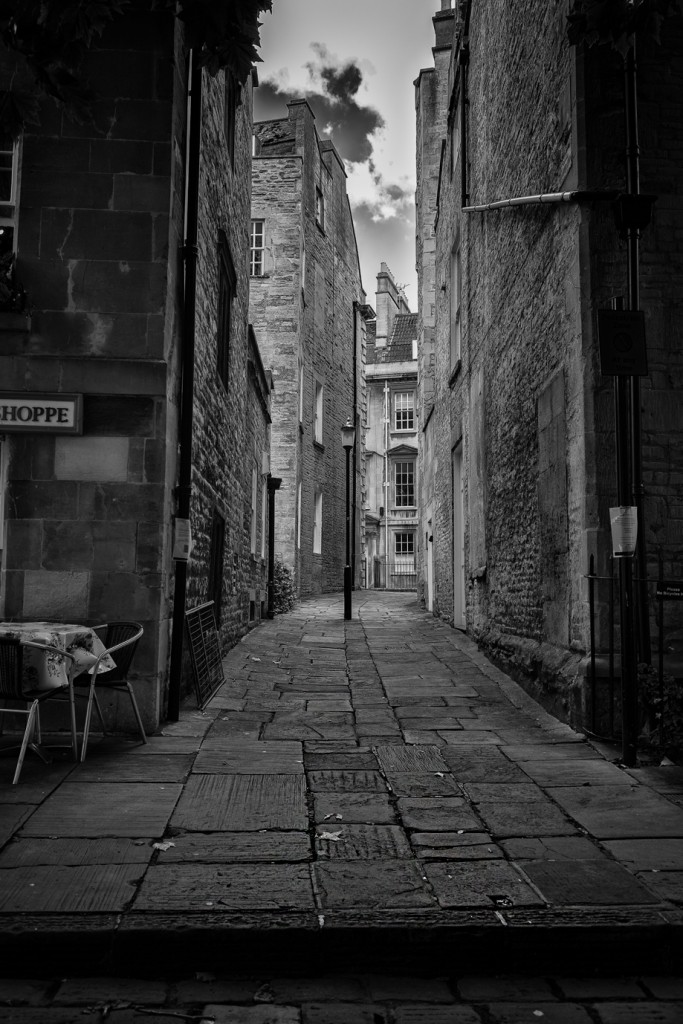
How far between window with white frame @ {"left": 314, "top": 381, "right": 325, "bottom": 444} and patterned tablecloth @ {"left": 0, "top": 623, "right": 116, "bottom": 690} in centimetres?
1918

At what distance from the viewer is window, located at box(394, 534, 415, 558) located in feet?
123

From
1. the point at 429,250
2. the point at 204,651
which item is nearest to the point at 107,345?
the point at 204,651

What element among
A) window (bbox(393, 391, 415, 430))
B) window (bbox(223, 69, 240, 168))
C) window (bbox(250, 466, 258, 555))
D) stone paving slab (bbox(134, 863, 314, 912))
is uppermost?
window (bbox(393, 391, 415, 430))

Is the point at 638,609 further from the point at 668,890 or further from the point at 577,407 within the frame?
the point at 668,890

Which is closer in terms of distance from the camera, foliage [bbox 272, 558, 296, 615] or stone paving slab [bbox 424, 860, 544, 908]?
stone paving slab [bbox 424, 860, 544, 908]

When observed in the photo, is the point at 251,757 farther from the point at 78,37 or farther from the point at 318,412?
the point at 318,412

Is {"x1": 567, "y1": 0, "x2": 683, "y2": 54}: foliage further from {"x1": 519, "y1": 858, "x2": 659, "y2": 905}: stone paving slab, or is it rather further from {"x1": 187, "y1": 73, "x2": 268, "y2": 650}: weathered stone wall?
{"x1": 187, "y1": 73, "x2": 268, "y2": 650}: weathered stone wall

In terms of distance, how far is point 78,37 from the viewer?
164 inches

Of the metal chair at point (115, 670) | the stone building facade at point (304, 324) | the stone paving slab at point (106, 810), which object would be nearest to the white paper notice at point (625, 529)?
the stone paving slab at point (106, 810)

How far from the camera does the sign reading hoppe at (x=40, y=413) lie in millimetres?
6305

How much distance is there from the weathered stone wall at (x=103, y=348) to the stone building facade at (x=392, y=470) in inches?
1188

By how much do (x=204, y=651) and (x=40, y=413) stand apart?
2561 mm

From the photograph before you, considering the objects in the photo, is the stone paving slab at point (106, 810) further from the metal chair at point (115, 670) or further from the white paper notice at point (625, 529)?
the white paper notice at point (625, 529)

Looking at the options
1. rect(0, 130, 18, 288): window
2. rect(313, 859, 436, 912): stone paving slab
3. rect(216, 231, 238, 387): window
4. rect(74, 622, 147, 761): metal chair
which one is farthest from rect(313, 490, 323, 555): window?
rect(313, 859, 436, 912): stone paving slab
